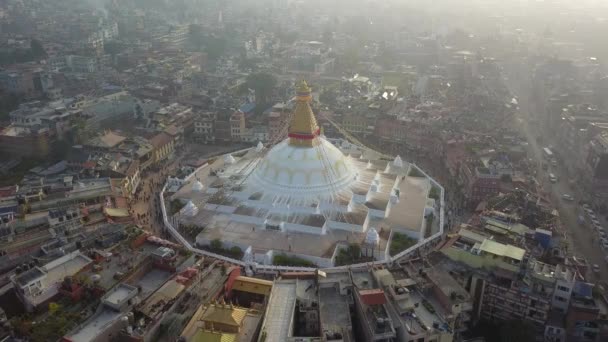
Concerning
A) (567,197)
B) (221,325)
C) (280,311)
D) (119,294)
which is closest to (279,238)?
(280,311)

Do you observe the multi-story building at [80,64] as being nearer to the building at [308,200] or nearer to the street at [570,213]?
the building at [308,200]

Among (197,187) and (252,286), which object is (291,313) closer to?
(252,286)

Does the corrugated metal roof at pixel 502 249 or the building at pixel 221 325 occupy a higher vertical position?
the corrugated metal roof at pixel 502 249

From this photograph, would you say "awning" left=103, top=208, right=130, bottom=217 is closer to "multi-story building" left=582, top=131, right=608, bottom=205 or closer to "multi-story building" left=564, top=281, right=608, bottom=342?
"multi-story building" left=564, top=281, right=608, bottom=342

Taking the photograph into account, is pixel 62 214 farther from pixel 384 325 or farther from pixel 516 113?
pixel 516 113

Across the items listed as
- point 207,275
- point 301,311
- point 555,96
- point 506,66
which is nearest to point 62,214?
point 207,275

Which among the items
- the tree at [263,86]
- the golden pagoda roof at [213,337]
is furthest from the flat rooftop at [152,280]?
the tree at [263,86]
